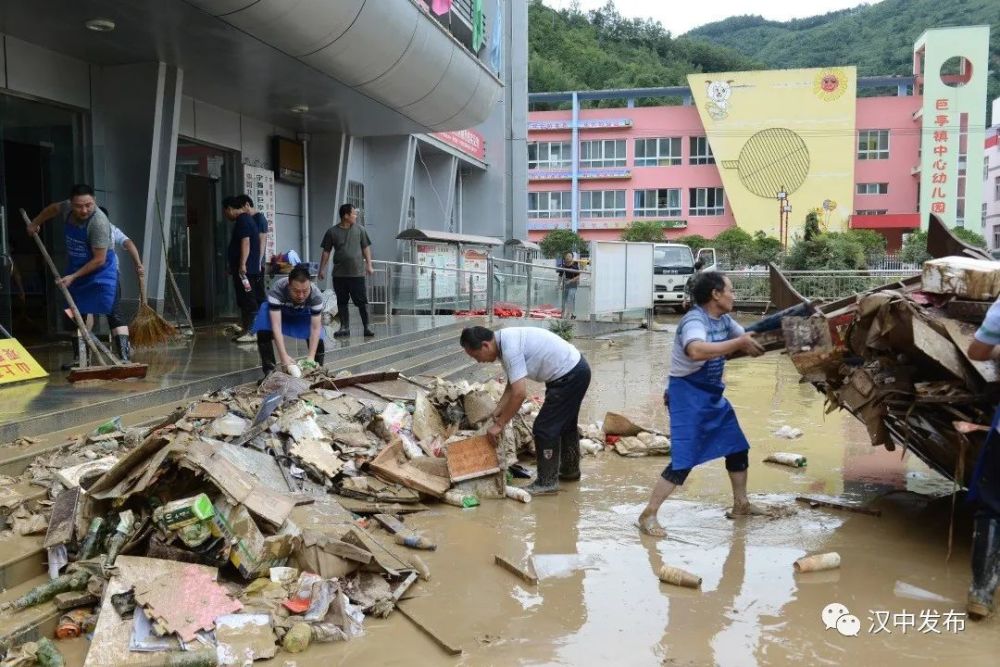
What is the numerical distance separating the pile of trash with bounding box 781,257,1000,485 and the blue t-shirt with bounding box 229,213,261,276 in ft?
22.1

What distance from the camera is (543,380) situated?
590cm

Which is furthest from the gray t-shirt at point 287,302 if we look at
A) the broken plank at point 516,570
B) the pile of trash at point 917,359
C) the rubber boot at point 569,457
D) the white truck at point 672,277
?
the white truck at point 672,277

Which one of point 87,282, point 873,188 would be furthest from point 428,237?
point 873,188

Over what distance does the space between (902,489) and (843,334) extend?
1925mm

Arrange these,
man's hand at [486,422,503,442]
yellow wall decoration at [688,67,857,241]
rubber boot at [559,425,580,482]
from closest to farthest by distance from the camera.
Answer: man's hand at [486,422,503,442] < rubber boot at [559,425,580,482] < yellow wall decoration at [688,67,857,241]

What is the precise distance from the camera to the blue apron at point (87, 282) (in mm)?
7285

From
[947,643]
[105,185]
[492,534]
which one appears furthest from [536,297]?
→ [947,643]

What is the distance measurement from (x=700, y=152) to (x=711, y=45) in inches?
1372

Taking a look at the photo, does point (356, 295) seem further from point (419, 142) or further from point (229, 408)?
point (419, 142)

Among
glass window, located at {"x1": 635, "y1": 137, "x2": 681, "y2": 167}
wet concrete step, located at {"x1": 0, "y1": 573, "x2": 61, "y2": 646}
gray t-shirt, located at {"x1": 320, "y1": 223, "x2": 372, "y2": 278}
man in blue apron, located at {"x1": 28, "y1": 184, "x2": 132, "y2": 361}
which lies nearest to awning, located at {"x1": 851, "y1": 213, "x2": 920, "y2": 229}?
glass window, located at {"x1": 635, "y1": 137, "x2": 681, "y2": 167}

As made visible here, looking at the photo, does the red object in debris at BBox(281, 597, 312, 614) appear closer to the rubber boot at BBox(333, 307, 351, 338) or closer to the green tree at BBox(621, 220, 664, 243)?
the rubber boot at BBox(333, 307, 351, 338)

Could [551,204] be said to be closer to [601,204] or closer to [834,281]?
[601,204]

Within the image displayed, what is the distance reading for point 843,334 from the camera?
482 centimetres

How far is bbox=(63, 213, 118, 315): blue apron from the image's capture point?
23.9 ft
